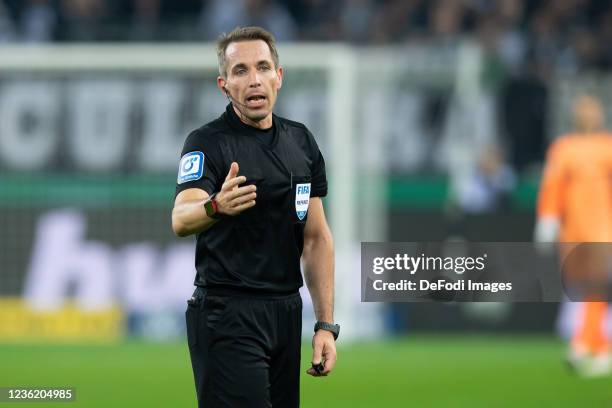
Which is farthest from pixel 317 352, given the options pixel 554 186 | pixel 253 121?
pixel 554 186

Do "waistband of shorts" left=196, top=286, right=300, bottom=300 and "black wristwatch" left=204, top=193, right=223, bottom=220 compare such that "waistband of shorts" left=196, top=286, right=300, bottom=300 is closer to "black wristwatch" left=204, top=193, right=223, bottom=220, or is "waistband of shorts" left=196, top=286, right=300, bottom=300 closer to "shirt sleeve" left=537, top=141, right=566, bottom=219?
"black wristwatch" left=204, top=193, right=223, bottom=220

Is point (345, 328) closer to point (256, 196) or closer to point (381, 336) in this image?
point (381, 336)

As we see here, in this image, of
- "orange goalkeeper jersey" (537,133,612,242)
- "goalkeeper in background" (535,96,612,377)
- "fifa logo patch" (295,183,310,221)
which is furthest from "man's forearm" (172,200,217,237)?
"orange goalkeeper jersey" (537,133,612,242)

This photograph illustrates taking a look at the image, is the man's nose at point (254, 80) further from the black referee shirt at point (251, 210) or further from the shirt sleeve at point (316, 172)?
the shirt sleeve at point (316, 172)

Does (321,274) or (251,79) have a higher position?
(251,79)

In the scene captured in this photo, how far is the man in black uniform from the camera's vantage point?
473 cm

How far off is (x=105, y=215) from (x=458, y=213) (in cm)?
378

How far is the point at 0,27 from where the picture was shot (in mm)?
16828

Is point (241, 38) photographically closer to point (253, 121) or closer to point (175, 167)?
point (253, 121)

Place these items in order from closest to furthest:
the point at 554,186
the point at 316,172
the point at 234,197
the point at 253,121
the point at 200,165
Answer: the point at 234,197
the point at 200,165
the point at 253,121
the point at 316,172
the point at 554,186

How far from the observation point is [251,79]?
15.8 feet

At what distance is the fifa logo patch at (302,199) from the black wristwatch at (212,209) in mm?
474

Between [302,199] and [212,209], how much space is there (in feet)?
1.78

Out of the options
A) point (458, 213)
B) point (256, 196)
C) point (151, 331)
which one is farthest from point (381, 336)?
point (256, 196)
